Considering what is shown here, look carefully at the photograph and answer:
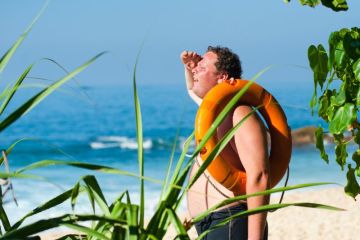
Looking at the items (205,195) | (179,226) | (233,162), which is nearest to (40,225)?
(179,226)

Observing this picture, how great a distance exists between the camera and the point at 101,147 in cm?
2539

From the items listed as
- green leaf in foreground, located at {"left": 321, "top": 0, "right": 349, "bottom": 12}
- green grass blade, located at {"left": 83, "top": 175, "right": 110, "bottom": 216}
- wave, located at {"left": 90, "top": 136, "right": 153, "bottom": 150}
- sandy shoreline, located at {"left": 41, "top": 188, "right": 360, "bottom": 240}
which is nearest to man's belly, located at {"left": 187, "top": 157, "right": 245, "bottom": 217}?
green leaf in foreground, located at {"left": 321, "top": 0, "right": 349, "bottom": 12}

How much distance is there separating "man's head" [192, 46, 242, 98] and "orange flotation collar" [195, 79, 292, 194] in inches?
3.6

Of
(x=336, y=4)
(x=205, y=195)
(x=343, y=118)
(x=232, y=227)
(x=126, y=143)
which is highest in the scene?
(x=336, y=4)

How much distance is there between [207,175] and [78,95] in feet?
3.45

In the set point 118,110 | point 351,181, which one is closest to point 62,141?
point 118,110

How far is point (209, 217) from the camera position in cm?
288

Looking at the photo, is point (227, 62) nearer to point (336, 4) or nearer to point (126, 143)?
point (336, 4)

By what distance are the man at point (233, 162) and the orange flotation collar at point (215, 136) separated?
0.05 m

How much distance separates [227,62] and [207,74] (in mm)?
87

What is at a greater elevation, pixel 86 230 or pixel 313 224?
pixel 86 230

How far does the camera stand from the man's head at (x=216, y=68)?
2.95m

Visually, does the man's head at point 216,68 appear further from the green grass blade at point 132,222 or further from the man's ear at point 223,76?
the green grass blade at point 132,222

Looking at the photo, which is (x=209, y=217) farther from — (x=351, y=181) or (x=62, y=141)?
(x=62, y=141)
